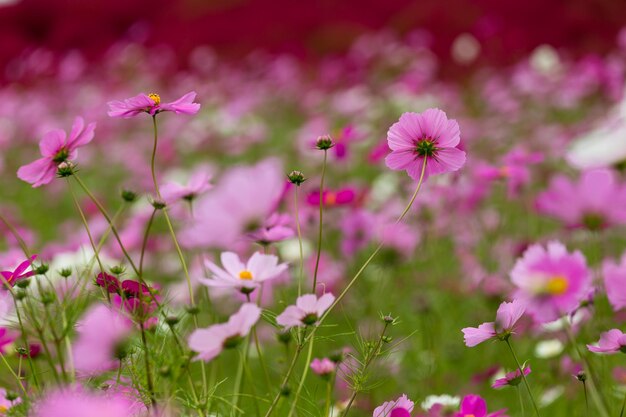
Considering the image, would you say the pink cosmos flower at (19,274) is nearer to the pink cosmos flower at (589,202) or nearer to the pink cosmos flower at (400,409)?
the pink cosmos flower at (400,409)

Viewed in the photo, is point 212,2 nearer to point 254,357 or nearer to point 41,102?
point 41,102

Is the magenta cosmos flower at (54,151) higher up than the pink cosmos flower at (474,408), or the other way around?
the magenta cosmos flower at (54,151)

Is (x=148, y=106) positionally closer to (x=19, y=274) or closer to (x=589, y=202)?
(x=19, y=274)

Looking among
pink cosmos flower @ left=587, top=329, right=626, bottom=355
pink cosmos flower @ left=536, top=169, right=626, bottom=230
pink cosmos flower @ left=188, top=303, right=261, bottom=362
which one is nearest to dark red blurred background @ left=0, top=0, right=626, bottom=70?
pink cosmos flower @ left=536, top=169, right=626, bottom=230

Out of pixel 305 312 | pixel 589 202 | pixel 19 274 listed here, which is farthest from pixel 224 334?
pixel 589 202

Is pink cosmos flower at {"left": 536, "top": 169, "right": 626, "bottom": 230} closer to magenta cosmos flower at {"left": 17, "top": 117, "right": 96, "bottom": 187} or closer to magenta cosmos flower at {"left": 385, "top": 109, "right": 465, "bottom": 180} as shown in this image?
magenta cosmos flower at {"left": 385, "top": 109, "right": 465, "bottom": 180}

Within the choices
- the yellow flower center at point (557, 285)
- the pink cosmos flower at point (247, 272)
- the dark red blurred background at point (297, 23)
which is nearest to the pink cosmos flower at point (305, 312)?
the pink cosmos flower at point (247, 272)
